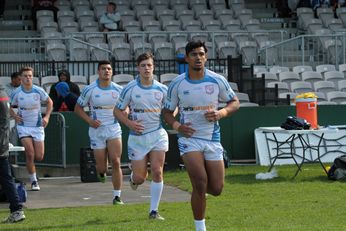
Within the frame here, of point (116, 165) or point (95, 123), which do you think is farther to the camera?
point (95, 123)

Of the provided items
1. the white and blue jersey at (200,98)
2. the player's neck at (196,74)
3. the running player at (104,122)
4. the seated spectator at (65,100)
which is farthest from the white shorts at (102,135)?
the seated spectator at (65,100)

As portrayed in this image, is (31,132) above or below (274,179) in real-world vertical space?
above

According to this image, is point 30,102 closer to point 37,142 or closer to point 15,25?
point 37,142

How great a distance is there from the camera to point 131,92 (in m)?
13.2

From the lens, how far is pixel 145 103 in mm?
13117

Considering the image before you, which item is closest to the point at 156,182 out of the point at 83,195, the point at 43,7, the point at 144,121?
the point at 144,121

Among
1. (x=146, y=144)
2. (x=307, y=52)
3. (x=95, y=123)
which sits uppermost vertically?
(x=307, y=52)

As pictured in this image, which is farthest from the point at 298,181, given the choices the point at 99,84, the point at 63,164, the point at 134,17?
the point at 134,17

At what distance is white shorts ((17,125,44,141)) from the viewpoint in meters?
17.2

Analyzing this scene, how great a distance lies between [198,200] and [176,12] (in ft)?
67.1

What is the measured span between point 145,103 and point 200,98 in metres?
2.49

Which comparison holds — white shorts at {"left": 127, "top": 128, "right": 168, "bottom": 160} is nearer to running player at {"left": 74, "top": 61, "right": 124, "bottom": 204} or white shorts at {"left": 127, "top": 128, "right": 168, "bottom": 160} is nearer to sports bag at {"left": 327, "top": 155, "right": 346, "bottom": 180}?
running player at {"left": 74, "top": 61, "right": 124, "bottom": 204}

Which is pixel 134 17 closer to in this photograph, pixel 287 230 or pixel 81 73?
pixel 81 73

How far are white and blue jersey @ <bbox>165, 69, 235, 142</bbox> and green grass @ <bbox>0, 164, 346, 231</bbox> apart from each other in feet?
4.34
